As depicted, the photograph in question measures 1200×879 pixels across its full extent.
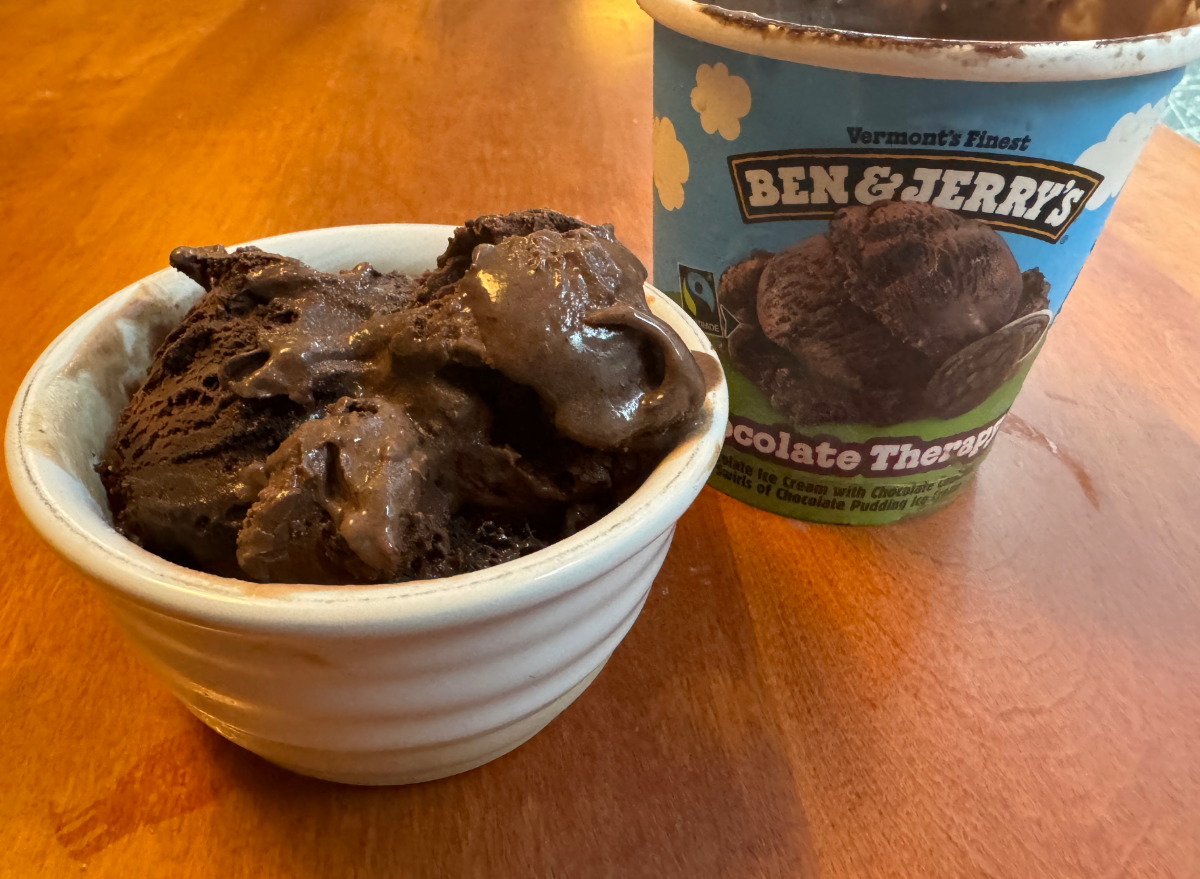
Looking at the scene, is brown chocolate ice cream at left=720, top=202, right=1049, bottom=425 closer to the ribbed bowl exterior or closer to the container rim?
the container rim

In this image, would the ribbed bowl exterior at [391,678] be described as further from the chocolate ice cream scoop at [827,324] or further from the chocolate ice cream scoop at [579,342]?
the chocolate ice cream scoop at [827,324]

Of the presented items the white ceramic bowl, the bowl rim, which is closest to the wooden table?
the white ceramic bowl

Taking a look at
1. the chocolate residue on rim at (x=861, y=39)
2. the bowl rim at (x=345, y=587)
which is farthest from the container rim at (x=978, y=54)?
the bowl rim at (x=345, y=587)

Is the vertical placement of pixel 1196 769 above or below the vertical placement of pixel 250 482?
below

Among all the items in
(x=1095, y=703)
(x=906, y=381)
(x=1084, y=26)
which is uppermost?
(x=1084, y=26)

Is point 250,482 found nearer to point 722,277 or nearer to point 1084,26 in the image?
point 722,277

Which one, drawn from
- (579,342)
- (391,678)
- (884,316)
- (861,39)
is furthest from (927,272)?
(391,678)

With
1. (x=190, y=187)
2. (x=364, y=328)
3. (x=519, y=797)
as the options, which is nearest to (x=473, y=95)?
(x=190, y=187)

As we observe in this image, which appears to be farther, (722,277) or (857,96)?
(722,277)
